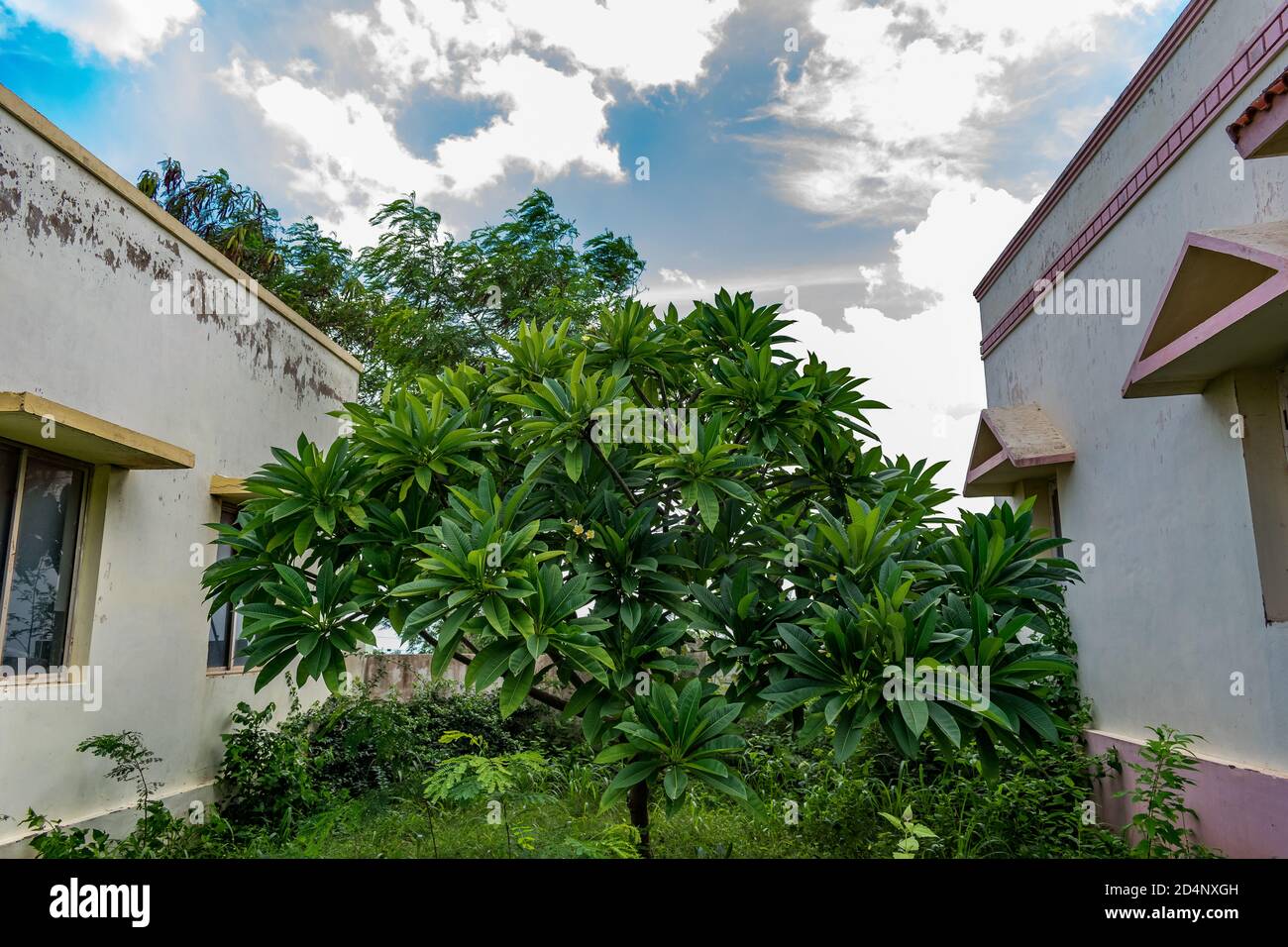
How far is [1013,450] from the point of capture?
20.1ft

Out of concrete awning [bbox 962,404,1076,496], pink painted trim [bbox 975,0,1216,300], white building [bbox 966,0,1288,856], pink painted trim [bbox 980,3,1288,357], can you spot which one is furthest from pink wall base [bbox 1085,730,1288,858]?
pink painted trim [bbox 975,0,1216,300]

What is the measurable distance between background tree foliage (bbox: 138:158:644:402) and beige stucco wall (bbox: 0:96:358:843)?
3.96 meters

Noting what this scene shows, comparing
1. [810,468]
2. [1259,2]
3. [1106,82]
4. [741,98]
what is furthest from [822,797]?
[741,98]

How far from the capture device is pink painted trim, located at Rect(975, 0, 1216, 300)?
184 inches

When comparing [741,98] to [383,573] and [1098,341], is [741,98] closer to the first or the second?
[1098,341]

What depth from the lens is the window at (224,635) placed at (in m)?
5.95

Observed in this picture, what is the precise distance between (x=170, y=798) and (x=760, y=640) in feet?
13.6

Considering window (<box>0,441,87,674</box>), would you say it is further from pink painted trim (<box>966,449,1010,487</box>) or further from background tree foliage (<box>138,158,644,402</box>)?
pink painted trim (<box>966,449,1010,487</box>)

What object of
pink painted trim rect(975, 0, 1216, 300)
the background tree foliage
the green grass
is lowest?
the green grass

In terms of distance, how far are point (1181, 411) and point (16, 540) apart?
5874 millimetres

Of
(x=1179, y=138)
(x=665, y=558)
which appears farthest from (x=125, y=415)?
(x=1179, y=138)

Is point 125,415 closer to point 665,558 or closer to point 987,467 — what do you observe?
point 665,558

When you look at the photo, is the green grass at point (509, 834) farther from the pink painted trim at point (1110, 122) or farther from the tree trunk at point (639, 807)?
the pink painted trim at point (1110, 122)

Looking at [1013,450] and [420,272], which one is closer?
[1013,450]
